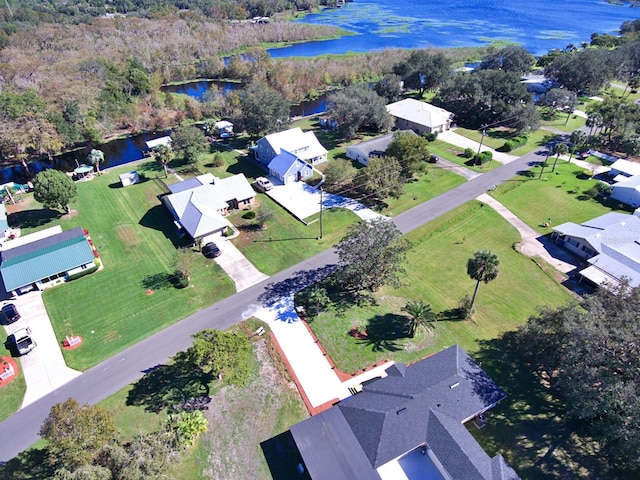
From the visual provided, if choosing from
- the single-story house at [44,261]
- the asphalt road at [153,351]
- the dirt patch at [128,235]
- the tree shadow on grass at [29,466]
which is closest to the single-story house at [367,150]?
the asphalt road at [153,351]

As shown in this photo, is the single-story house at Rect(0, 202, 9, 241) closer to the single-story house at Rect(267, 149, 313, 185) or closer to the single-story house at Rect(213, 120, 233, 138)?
the single-story house at Rect(267, 149, 313, 185)

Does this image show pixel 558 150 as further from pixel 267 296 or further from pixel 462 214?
pixel 267 296

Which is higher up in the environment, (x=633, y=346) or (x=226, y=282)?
(x=633, y=346)

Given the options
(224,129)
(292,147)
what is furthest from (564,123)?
(224,129)

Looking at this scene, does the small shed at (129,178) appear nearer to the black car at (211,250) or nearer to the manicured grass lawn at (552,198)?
the black car at (211,250)

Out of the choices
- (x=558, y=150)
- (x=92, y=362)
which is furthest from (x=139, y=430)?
(x=558, y=150)

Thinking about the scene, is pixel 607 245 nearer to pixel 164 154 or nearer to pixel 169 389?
pixel 169 389

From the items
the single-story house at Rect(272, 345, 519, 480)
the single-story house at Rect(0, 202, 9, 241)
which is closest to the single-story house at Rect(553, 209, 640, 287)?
the single-story house at Rect(272, 345, 519, 480)
